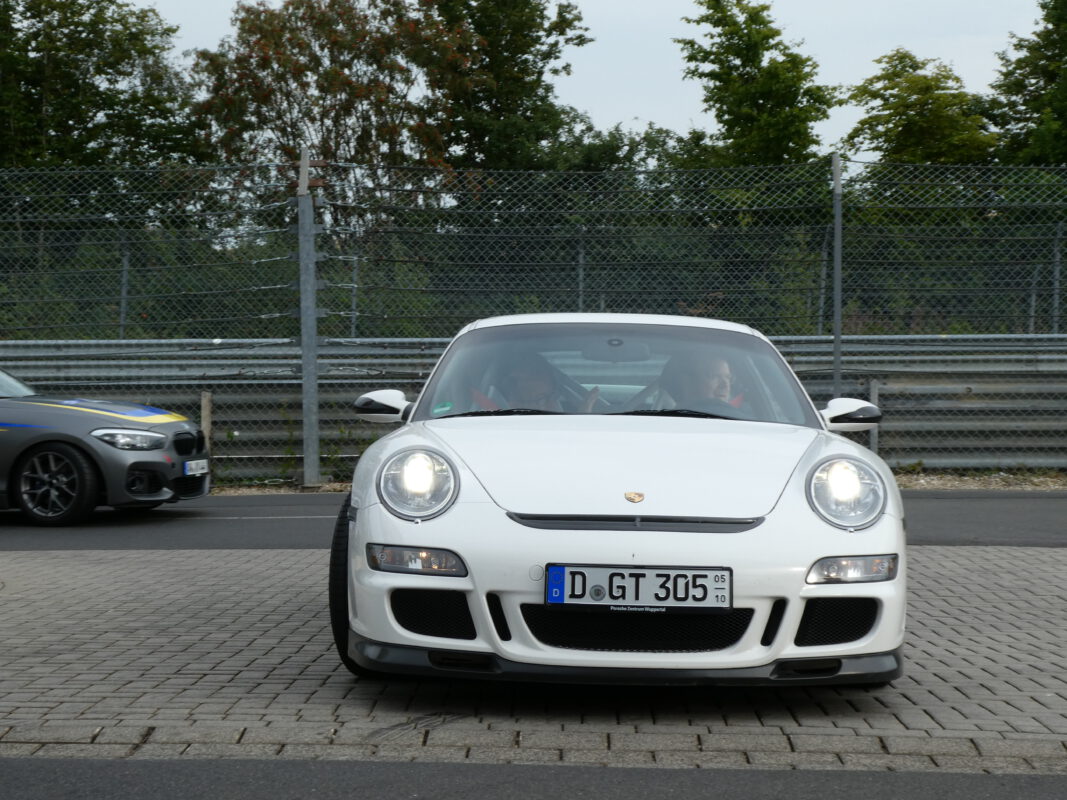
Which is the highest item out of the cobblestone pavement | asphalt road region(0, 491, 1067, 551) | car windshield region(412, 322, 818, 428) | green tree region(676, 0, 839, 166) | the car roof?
green tree region(676, 0, 839, 166)

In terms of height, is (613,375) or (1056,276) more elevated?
(1056,276)

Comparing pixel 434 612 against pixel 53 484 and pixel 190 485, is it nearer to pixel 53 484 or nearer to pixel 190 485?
pixel 53 484

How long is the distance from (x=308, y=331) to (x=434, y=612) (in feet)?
30.8

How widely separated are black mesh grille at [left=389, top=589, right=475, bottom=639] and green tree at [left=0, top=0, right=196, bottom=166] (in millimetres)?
41952

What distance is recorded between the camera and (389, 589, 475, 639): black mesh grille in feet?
13.8

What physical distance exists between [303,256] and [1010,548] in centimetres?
704

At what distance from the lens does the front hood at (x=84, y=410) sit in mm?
10547

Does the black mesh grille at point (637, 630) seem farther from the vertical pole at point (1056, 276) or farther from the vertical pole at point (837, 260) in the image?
the vertical pole at point (1056, 276)

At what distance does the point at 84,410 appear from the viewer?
418 inches

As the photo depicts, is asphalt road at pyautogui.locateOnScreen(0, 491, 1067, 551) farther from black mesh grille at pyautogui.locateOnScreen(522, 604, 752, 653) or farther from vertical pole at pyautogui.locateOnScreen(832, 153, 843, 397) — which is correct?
black mesh grille at pyautogui.locateOnScreen(522, 604, 752, 653)

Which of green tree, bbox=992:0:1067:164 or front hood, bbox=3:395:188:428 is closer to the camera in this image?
front hood, bbox=3:395:188:428

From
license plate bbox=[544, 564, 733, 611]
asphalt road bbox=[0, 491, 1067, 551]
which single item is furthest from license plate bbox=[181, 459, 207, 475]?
license plate bbox=[544, 564, 733, 611]

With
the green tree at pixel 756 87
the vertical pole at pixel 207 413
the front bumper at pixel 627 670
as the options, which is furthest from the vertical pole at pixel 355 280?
the green tree at pixel 756 87

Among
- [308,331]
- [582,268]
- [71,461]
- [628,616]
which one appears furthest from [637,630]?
[308,331]
